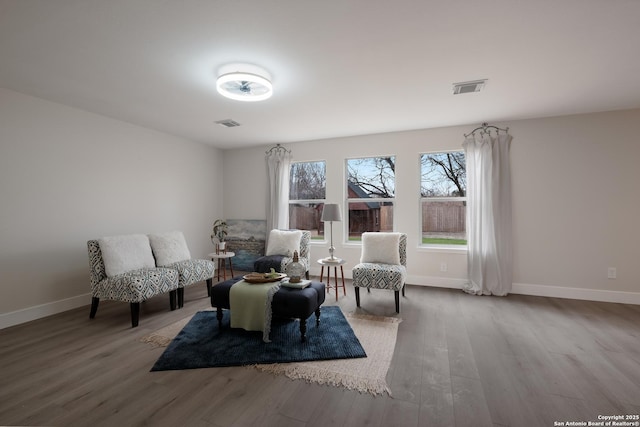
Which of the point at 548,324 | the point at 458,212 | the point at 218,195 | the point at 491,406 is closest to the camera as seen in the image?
the point at 491,406

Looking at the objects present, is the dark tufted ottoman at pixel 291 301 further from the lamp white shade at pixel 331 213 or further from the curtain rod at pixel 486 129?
the curtain rod at pixel 486 129

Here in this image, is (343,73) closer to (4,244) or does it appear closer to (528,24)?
(528,24)

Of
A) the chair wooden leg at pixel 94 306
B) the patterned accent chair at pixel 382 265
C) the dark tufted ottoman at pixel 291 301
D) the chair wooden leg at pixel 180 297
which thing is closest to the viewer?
the dark tufted ottoman at pixel 291 301

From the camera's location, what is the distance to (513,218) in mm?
4078

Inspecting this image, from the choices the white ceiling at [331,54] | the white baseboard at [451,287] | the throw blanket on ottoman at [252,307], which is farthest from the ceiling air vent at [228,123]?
the white baseboard at [451,287]

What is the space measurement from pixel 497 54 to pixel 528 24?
39 cm

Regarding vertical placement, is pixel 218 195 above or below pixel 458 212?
above

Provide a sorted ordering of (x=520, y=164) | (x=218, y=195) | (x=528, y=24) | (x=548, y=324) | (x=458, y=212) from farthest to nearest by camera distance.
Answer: (x=218, y=195) → (x=458, y=212) → (x=520, y=164) → (x=548, y=324) → (x=528, y=24)

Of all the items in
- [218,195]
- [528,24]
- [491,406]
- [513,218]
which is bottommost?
[491,406]

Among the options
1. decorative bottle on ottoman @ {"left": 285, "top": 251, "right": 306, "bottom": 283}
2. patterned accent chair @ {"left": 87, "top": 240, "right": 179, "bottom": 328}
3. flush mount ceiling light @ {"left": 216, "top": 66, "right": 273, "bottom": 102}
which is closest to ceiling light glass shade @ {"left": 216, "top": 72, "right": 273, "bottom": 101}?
flush mount ceiling light @ {"left": 216, "top": 66, "right": 273, "bottom": 102}

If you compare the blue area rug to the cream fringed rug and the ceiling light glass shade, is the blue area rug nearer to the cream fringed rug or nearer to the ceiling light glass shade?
the cream fringed rug

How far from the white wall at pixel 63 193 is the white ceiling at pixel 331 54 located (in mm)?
355

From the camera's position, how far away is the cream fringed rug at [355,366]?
1.98 meters

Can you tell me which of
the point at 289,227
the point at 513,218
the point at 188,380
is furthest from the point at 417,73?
the point at 289,227
